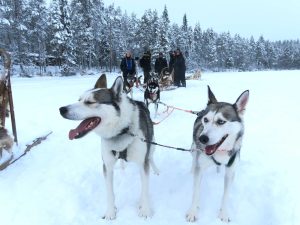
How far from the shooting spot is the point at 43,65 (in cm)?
4053

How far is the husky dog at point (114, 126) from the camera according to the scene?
2.87 metres

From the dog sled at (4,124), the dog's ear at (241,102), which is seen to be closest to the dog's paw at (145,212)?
the dog's ear at (241,102)

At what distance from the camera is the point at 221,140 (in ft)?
9.70

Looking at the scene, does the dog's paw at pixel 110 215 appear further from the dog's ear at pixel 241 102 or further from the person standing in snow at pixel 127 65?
the person standing in snow at pixel 127 65

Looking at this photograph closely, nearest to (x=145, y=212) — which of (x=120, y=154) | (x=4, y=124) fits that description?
(x=120, y=154)

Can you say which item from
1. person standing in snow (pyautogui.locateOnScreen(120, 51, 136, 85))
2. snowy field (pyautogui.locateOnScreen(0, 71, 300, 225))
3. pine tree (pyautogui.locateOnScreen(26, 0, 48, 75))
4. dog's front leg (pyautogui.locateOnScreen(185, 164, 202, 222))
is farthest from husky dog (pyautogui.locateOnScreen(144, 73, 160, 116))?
pine tree (pyautogui.locateOnScreen(26, 0, 48, 75))

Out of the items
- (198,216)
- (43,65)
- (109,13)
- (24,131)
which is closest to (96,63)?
(109,13)

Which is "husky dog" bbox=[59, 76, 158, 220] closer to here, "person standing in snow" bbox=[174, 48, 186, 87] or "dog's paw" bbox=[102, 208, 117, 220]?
"dog's paw" bbox=[102, 208, 117, 220]

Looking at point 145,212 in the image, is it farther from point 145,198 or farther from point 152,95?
point 152,95

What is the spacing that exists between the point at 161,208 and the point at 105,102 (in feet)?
4.13

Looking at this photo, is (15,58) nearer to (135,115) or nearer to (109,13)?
(109,13)

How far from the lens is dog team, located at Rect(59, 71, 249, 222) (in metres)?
2.88

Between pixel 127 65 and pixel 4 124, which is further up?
pixel 127 65

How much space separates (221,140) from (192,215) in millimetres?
784
